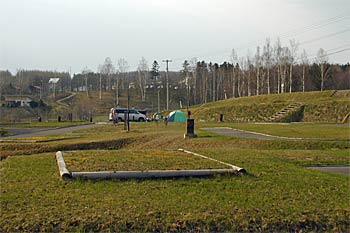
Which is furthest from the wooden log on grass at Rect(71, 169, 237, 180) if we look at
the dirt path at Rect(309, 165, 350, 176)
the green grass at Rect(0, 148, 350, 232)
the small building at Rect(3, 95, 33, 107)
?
the small building at Rect(3, 95, 33, 107)

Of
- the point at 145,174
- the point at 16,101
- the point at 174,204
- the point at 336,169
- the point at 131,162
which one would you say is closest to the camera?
the point at 174,204

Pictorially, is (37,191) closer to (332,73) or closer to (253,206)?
(253,206)

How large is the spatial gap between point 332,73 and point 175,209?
251ft

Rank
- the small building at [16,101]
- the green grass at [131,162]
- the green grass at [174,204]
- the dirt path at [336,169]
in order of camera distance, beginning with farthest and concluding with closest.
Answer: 1. the small building at [16,101]
2. the dirt path at [336,169]
3. the green grass at [131,162]
4. the green grass at [174,204]

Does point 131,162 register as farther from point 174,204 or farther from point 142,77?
point 142,77

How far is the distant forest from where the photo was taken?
2896 inches

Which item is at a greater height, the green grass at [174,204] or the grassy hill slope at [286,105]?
the grassy hill slope at [286,105]

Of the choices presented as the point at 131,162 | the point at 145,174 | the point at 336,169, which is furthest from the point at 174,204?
the point at 336,169

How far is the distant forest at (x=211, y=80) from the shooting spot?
7356 cm

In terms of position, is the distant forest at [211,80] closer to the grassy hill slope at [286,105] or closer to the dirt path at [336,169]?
the grassy hill slope at [286,105]

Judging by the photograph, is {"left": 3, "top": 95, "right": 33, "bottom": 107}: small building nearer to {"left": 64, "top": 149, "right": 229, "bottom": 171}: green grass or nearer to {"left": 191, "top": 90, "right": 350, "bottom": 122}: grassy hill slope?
{"left": 191, "top": 90, "right": 350, "bottom": 122}: grassy hill slope

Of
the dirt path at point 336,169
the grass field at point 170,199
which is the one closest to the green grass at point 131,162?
the grass field at point 170,199

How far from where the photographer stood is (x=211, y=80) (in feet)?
333

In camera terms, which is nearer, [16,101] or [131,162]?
[131,162]
